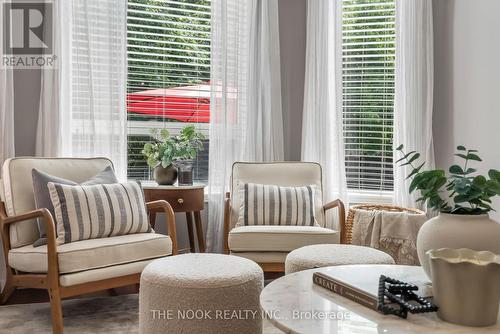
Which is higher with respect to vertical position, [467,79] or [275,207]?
[467,79]

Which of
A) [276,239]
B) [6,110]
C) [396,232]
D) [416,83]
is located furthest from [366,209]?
[6,110]

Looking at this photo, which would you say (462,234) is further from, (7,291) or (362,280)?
(7,291)

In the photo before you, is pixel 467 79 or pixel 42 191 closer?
pixel 42 191

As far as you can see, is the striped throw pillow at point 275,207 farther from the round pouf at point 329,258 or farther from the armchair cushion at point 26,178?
the armchair cushion at point 26,178

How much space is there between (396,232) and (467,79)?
1.28m

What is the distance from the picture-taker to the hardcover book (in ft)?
4.61

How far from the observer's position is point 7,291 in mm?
2660

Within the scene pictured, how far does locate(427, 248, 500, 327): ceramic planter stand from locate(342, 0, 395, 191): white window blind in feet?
9.13

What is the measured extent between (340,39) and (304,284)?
277 cm

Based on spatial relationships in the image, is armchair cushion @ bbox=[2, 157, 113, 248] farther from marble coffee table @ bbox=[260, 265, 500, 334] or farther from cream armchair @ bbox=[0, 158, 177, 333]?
marble coffee table @ bbox=[260, 265, 500, 334]

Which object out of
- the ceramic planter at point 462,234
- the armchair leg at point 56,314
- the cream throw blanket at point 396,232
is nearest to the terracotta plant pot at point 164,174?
the armchair leg at point 56,314

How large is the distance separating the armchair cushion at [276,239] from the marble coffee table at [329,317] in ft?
4.24

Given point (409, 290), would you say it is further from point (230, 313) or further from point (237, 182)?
point (237, 182)

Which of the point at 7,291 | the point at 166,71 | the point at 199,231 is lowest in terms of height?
the point at 7,291
